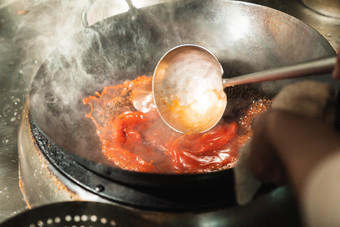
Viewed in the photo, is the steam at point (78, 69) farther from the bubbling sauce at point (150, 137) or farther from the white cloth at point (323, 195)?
the white cloth at point (323, 195)

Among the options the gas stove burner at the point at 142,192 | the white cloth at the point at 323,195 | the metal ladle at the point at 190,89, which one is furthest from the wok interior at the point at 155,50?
the white cloth at the point at 323,195

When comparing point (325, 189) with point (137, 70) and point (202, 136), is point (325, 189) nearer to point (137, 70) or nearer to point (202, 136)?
point (202, 136)

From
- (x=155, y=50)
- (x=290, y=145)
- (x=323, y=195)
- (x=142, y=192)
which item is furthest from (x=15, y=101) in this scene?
(x=323, y=195)

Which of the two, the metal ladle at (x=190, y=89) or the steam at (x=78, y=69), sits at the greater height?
the steam at (x=78, y=69)

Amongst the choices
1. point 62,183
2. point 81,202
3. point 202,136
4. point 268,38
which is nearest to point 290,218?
point 202,136

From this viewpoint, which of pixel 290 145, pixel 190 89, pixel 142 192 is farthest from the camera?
pixel 190 89

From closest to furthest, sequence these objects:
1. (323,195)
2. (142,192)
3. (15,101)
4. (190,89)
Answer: (323,195) → (142,192) → (190,89) → (15,101)

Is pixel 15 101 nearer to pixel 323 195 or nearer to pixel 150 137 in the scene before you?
pixel 150 137
